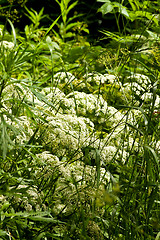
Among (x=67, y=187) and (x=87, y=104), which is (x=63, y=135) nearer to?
(x=67, y=187)

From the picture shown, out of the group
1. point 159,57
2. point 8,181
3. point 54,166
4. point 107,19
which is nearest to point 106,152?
point 54,166

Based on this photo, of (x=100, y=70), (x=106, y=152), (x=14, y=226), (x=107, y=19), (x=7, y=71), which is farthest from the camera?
(x=107, y=19)

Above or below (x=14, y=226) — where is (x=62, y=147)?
above

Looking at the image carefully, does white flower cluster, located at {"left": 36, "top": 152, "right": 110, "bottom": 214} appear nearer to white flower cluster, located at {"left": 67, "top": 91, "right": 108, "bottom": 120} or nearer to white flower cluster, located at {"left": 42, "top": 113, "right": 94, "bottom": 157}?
white flower cluster, located at {"left": 42, "top": 113, "right": 94, "bottom": 157}

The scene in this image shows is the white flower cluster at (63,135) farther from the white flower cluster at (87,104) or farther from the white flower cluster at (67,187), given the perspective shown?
the white flower cluster at (87,104)

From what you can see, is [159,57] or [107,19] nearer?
[159,57]

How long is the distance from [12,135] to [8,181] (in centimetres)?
21

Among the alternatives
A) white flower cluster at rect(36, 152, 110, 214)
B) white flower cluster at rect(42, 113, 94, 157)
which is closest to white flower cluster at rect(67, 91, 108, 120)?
white flower cluster at rect(42, 113, 94, 157)

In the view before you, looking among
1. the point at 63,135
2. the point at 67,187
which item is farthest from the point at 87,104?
the point at 67,187

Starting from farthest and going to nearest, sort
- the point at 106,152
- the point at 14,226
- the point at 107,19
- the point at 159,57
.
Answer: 1. the point at 107,19
2. the point at 159,57
3. the point at 106,152
4. the point at 14,226

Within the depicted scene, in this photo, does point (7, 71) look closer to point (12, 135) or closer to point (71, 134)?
point (12, 135)

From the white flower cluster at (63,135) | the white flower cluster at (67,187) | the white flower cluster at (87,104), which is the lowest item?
the white flower cluster at (67,187)

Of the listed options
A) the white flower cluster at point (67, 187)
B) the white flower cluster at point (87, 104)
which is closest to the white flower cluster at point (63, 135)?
the white flower cluster at point (67, 187)

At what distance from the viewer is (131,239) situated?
132 centimetres
